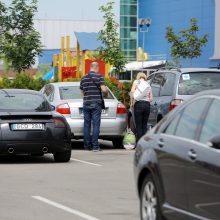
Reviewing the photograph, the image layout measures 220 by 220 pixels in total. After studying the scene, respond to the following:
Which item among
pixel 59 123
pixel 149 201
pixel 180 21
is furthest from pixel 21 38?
pixel 180 21

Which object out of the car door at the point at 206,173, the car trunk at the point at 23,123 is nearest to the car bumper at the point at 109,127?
the car trunk at the point at 23,123

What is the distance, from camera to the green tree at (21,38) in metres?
39.5

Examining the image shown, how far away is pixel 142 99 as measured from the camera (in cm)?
1953

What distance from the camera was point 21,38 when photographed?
3972 centimetres

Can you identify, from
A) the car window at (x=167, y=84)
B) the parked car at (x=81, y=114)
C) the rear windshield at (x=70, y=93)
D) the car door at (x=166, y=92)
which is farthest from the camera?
the rear windshield at (x=70, y=93)

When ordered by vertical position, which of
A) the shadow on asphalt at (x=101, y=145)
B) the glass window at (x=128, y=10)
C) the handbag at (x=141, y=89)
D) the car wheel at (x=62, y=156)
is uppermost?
the glass window at (x=128, y=10)

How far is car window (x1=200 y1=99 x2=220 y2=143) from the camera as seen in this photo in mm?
7276

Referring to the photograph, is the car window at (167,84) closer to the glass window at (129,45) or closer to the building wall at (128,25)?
the building wall at (128,25)

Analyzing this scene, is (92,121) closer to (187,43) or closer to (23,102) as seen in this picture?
(23,102)

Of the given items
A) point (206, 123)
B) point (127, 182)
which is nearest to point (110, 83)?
point (127, 182)

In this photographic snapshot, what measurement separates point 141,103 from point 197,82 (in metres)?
1.67

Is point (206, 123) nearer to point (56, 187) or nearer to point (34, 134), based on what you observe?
point (56, 187)

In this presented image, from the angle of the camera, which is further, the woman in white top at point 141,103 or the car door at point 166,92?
the woman in white top at point 141,103

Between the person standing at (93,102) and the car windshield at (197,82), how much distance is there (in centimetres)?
195
